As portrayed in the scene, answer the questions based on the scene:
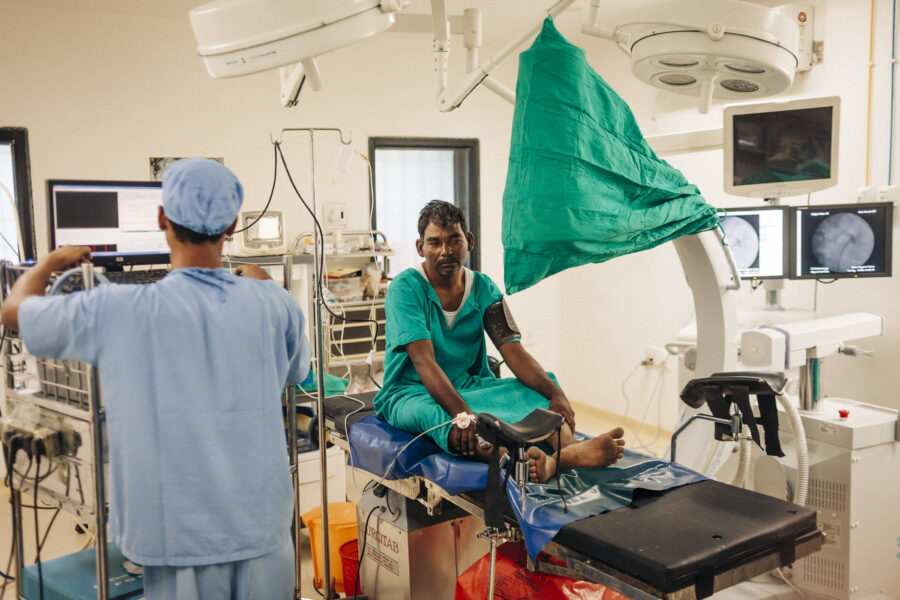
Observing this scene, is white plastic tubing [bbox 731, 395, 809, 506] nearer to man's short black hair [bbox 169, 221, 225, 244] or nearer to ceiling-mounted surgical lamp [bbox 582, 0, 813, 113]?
→ ceiling-mounted surgical lamp [bbox 582, 0, 813, 113]

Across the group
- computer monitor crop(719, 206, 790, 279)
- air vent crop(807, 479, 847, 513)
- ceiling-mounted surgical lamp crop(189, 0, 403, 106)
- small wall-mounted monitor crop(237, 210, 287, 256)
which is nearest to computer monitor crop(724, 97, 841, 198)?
computer monitor crop(719, 206, 790, 279)

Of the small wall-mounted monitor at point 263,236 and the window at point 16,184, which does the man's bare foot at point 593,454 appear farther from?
the window at point 16,184

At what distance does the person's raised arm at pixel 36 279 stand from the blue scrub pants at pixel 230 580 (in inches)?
22.4

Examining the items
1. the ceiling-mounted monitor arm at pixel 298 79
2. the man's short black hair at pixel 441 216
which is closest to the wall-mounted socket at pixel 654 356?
the man's short black hair at pixel 441 216

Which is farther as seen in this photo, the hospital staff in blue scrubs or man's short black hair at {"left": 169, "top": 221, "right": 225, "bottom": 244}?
man's short black hair at {"left": 169, "top": 221, "right": 225, "bottom": 244}

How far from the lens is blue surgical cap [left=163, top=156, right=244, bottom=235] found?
1448mm

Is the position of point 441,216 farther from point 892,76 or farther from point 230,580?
point 892,76

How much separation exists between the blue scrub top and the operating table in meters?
0.64

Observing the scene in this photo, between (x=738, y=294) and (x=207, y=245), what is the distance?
336 cm

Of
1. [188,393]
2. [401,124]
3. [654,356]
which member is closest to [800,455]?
[188,393]

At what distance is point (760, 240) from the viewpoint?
304 centimetres

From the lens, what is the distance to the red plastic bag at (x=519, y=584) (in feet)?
6.15

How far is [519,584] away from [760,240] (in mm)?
1872

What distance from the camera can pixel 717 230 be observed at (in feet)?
8.49
